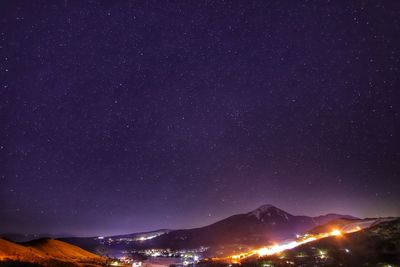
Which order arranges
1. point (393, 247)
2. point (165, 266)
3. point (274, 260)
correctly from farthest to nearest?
point (165, 266) → point (274, 260) → point (393, 247)

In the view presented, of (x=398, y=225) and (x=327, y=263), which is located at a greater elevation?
(x=398, y=225)

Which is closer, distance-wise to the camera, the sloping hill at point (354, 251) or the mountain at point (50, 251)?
the sloping hill at point (354, 251)

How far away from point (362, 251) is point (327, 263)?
26.1 feet

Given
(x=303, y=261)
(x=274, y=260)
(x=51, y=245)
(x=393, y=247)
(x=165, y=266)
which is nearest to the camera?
(x=393, y=247)

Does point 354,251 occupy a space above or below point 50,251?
below

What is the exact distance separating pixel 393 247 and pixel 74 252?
269 feet

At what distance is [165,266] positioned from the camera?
13950cm

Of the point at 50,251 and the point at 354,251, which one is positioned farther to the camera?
the point at 50,251

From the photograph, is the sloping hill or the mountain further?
the mountain

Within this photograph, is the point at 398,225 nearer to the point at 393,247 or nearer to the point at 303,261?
the point at 393,247

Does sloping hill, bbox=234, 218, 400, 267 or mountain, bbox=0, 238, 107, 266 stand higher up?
mountain, bbox=0, 238, 107, 266

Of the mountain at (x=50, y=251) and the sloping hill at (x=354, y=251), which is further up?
the mountain at (x=50, y=251)

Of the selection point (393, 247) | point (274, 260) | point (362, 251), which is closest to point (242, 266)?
point (274, 260)

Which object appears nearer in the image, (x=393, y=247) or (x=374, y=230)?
(x=393, y=247)
